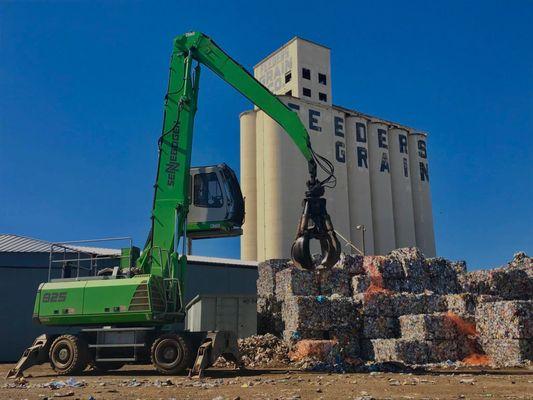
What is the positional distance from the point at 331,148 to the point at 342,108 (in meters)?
4.14

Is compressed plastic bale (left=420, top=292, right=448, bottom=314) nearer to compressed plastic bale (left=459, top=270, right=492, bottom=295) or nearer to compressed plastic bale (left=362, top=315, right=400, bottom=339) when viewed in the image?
compressed plastic bale (left=362, top=315, right=400, bottom=339)

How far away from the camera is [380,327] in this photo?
17.3 m

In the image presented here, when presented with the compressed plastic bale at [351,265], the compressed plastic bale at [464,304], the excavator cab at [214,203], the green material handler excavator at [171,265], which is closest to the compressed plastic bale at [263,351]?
the green material handler excavator at [171,265]

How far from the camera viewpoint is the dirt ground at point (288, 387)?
902cm

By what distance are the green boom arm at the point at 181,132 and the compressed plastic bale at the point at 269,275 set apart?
298 inches

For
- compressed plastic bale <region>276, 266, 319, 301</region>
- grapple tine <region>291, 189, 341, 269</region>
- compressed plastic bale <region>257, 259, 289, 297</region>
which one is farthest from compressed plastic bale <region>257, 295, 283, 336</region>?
grapple tine <region>291, 189, 341, 269</region>

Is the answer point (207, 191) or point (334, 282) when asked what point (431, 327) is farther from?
point (207, 191)

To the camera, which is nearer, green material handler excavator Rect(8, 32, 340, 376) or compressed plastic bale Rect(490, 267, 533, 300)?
green material handler excavator Rect(8, 32, 340, 376)

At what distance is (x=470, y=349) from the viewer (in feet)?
53.3

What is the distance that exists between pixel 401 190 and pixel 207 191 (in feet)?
118

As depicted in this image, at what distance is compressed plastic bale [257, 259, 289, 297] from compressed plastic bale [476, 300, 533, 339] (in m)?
7.49

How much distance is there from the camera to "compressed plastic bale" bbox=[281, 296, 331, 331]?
16500 millimetres

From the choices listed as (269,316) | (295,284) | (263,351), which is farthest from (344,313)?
(269,316)

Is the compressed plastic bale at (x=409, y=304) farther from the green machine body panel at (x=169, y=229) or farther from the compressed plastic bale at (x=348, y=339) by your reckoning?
the green machine body panel at (x=169, y=229)
